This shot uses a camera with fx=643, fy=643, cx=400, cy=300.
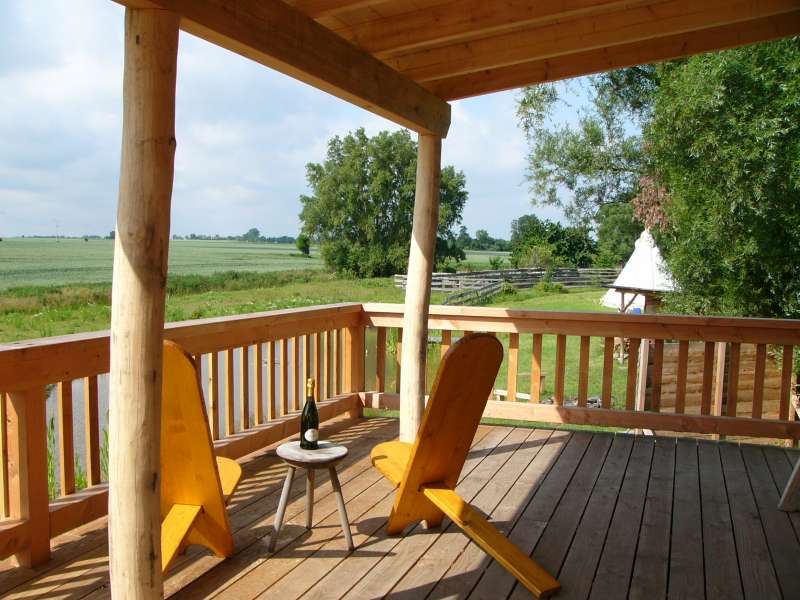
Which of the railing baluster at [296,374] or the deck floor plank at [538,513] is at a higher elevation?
the railing baluster at [296,374]

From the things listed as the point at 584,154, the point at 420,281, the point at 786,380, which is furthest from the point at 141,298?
the point at 584,154

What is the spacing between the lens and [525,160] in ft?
49.2

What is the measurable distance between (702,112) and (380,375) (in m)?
6.18

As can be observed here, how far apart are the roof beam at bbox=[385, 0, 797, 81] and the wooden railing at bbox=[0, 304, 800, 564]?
1.89 meters

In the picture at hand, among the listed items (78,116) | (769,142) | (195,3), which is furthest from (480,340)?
(78,116)

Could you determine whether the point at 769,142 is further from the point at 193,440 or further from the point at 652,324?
the point at 193,440

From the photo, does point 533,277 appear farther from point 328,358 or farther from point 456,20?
point 456,20

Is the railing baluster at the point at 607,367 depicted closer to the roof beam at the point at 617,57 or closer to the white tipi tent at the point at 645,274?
the roof beam at the point at 617,57

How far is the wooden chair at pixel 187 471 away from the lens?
2.49m

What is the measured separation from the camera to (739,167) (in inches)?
326

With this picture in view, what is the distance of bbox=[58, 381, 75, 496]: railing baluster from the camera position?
9.42 ft

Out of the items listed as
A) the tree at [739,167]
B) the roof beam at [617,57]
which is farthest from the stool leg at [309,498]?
the tree at [739,167]

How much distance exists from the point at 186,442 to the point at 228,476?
35 centimetres

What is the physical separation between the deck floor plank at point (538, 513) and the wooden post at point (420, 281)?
3.00 feet
